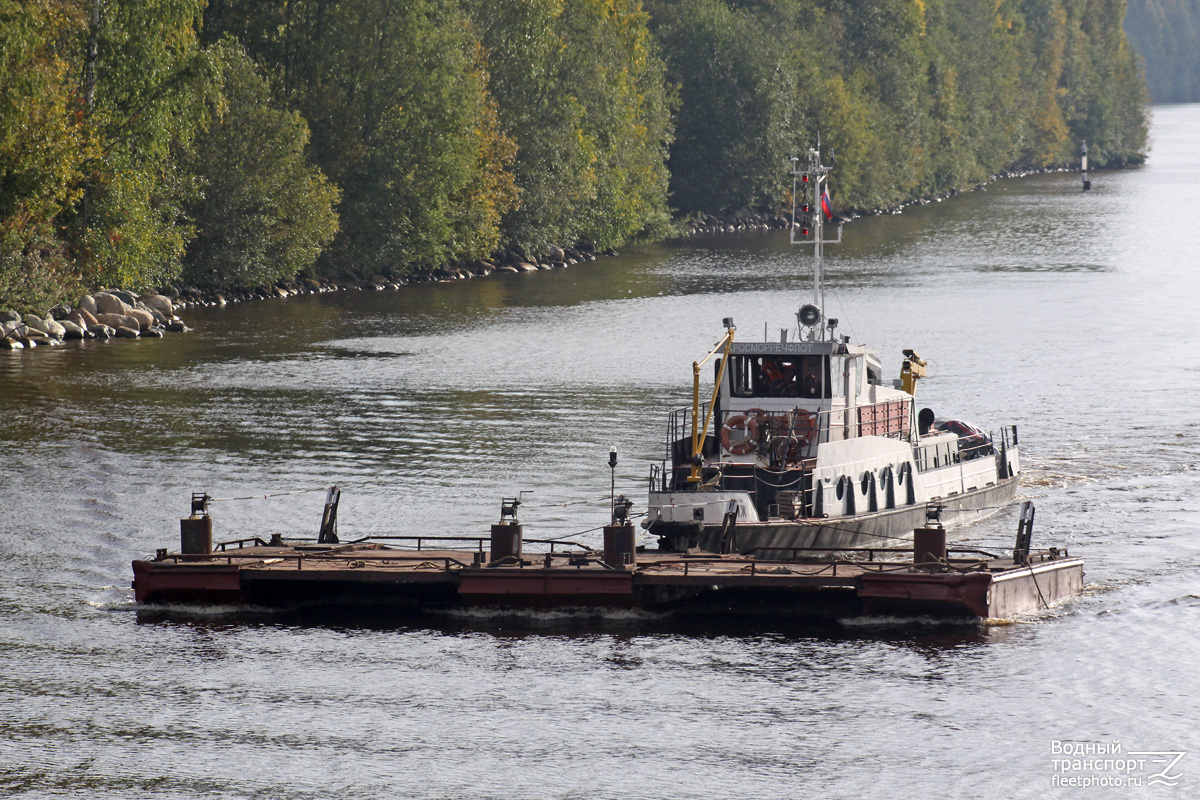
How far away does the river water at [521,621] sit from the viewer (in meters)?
26.6

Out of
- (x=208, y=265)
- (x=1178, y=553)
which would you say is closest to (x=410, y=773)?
(x=1178, y=553)

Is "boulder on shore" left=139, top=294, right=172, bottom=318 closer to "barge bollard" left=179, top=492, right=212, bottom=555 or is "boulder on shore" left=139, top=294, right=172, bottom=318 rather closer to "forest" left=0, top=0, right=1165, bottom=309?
"forest" left=0, top=0, right=1165, bottom=309

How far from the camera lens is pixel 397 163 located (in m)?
104

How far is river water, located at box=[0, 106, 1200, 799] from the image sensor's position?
1046 inches

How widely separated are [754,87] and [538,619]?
120m

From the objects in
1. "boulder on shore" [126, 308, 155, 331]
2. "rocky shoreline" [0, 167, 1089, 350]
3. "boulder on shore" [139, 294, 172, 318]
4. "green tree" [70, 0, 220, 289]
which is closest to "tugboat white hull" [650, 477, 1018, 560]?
"rocky shoreline" [0, 167, 1089, 350]

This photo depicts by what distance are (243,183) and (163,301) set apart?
10185 millimetres

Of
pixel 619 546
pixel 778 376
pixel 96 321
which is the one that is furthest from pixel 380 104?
pixel 619 546

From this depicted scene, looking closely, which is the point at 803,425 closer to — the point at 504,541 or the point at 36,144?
the point at 504,541

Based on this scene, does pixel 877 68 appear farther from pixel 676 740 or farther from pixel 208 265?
pixel 676 740

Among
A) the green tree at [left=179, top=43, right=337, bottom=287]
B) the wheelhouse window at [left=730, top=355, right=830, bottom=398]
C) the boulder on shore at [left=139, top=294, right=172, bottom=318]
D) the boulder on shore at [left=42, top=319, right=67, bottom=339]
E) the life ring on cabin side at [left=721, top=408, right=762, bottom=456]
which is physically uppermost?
the green tree at [left=179, top=43, right=337, bottom=287]

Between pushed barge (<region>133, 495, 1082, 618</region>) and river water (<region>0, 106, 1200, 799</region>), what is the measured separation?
0.54 metres

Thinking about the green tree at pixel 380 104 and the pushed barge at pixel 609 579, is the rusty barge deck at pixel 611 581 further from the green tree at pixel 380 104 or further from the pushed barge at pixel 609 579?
the green tree at pixel 380 104

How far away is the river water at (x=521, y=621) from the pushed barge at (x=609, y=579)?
54 cm
